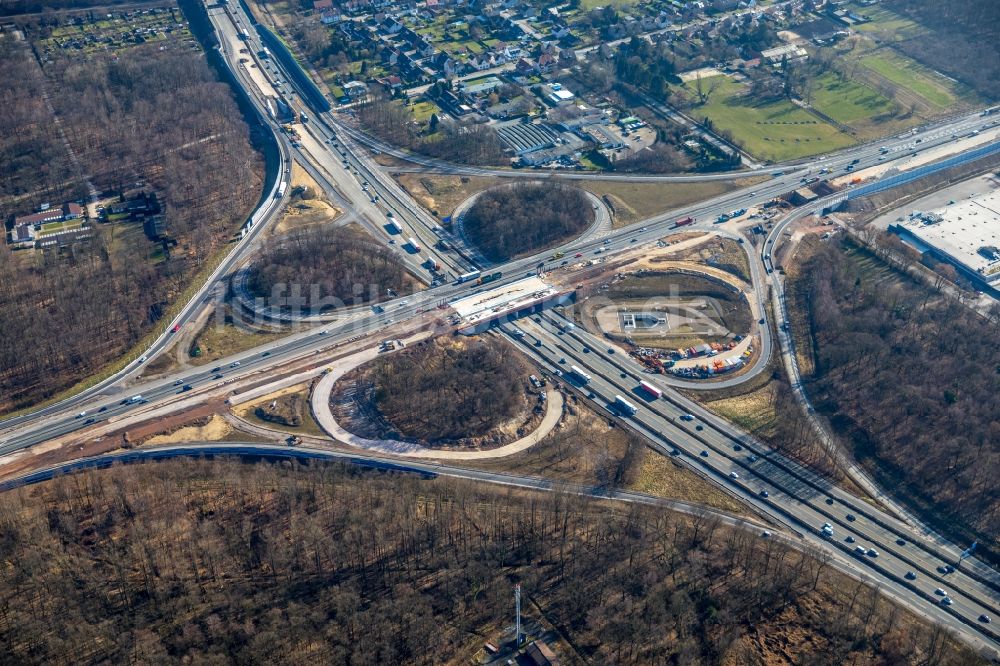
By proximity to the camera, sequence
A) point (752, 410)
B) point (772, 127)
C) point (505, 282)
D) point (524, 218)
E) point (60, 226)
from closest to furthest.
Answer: point (752, 410) → point (505, 282) → point (524, 218) → point (60, 226) → point (772, 127)

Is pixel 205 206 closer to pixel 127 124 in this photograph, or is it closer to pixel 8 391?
pixel 127 124

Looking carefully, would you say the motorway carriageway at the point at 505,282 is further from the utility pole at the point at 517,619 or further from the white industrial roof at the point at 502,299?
the utility pole at the point at 517,619

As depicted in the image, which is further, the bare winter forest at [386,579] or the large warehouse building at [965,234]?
the large warehouse building at [965,234]

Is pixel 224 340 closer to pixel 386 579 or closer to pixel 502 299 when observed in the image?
pixel 502 299

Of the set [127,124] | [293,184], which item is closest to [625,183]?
[293,184]

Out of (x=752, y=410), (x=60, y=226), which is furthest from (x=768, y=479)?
(x=60, y=226)

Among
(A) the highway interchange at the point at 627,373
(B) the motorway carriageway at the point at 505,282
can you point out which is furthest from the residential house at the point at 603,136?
(B) the motorway carriageway at the point at 505,282

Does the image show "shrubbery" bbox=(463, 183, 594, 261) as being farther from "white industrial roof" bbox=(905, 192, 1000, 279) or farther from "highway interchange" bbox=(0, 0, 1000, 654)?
"white industrial roof" bbox=(905, 192, 1000, 279)
